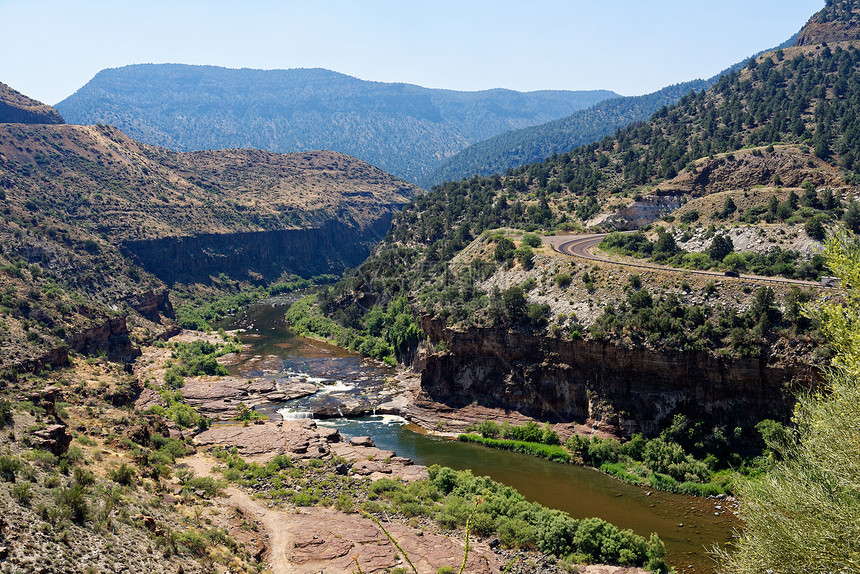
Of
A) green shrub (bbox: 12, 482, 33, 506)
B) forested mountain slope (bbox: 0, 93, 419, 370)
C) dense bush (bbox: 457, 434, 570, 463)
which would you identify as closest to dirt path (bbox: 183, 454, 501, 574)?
green shrub (bbox: 12, 482, 33, 506)

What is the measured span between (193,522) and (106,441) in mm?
13803

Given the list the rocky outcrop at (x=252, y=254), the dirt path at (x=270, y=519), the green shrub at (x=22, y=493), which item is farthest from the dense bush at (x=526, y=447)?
the rocky outcrop at (x=252, y=254)

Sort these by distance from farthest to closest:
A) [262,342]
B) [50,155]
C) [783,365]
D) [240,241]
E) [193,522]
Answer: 1. [240,241]
2. [50,155]
3. [262,342]
4. [783,365]
5. [193,522]

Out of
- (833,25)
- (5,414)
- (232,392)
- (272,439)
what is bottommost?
(232,392)

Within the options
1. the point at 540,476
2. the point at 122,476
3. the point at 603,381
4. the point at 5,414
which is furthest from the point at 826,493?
the point at 5,414

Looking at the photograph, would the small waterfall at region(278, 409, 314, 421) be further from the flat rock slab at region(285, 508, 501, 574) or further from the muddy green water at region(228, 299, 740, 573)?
the flat rock slab at region(285, 508, 501, 574)

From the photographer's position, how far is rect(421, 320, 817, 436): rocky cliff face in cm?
5069

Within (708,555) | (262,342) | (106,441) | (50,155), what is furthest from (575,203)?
(50,155)

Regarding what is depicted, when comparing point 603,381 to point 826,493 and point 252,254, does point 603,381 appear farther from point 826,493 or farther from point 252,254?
point 252,254

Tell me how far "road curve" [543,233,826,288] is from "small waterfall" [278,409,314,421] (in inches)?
1460

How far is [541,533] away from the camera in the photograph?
1561 inches

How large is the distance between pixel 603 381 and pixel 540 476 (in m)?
11.5

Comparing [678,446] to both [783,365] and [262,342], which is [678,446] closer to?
[783,365]

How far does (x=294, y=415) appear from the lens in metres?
69.3
